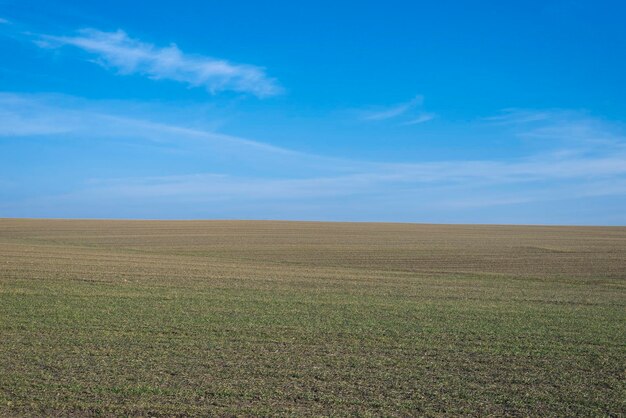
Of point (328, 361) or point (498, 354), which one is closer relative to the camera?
point (328, 361)

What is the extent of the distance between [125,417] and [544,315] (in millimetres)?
12686

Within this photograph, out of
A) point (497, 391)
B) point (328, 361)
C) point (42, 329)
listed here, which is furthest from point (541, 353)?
point (42, 329)

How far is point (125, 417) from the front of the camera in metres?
7.82

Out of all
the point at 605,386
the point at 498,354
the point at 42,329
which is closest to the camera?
the point at 605,386

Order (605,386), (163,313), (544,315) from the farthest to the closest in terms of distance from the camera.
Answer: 1. (544,315)
2. (163,313)
3. (605,386)

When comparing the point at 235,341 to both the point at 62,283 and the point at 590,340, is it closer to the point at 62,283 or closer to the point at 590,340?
the point at 590,340

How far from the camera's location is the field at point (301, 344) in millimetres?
8633

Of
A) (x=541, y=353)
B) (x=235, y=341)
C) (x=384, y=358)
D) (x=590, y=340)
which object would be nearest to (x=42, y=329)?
(x=235, y=341)

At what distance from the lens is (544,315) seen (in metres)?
17.0

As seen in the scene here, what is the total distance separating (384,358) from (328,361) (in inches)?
42.4

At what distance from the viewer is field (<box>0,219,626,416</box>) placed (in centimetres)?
863

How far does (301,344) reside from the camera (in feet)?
40.1

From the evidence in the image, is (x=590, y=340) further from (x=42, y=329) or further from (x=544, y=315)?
(x=42, y=329)

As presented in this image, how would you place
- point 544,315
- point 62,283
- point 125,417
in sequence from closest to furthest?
1. point 125,417
2. point 544,315
3. point 62,283
